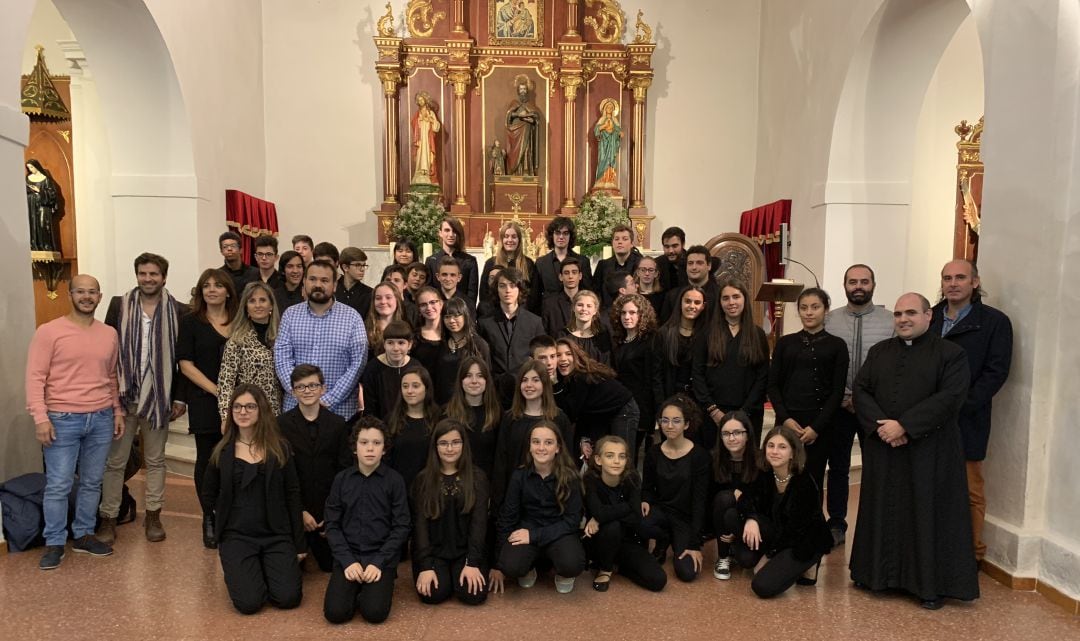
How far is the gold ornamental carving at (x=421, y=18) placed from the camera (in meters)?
11.5

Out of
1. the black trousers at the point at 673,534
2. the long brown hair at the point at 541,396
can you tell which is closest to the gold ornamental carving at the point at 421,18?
the long brown hair at the point at 541,396

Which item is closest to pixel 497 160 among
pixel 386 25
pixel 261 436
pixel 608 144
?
pixel 608 144

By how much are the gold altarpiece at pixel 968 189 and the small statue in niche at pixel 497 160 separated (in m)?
5.90

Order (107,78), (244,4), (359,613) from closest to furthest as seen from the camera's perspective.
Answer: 1. (359,613)
2. (107,78)
3. (244,4)

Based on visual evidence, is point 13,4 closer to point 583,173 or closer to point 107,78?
point 107,78

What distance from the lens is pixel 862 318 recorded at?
5.25 meters

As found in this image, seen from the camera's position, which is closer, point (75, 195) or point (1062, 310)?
point (1062, 310)

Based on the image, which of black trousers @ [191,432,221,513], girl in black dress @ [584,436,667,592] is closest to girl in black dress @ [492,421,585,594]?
girl in black dress @ [584,436,667,592]

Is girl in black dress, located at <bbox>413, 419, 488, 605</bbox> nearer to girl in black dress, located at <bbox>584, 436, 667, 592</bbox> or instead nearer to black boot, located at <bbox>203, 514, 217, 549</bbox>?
girl in black dress, located at <bbox>584, 436, 667, 592</bbox>

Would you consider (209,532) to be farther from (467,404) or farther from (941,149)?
(941,149)

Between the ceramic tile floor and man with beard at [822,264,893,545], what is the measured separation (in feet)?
2.04

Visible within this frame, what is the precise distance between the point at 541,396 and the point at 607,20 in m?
8.52

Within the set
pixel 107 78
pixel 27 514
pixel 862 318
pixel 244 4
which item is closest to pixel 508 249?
pixel 862 318

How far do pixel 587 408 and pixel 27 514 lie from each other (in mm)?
3514
